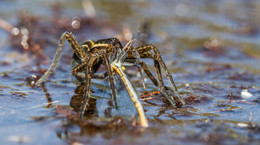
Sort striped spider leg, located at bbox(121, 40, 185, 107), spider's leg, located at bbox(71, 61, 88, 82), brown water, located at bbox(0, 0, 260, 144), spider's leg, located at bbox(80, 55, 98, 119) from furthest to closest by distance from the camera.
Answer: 1. spider's leg, located at bbox(71, 61, 88, 82)
2. striped spider leg, located at bbox(121, 40, 185, 107)
3. spider's leg, located at bbox(80, 55, 98, 119)
4. brown water, located at bbox(0, 0, 260, 144)

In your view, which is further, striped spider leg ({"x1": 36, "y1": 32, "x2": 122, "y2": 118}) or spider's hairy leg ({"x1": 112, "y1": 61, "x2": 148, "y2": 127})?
striped spider leg ({"x1": 36, "y1": 32, "x2": 122, "y2": 118})

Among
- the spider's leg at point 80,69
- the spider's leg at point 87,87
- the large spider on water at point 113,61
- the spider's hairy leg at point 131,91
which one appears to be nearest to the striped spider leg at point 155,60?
the large spider on water at point 113,61

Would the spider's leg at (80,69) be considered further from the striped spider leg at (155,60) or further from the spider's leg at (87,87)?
Result: the striped spider leg at (155,60)

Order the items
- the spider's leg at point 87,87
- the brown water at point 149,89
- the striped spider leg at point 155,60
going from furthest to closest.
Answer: the striped spider leg at point 155,60 → the spider's leg at point 87,87 → the brown water at point 149,89

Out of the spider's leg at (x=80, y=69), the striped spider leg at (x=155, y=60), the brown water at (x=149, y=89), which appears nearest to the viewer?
the brown water at (x=149, y=89)

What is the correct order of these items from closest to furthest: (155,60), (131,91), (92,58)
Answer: (131,91), (92,58), (155,60)

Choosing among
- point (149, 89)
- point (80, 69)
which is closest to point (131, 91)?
point (80, 69)

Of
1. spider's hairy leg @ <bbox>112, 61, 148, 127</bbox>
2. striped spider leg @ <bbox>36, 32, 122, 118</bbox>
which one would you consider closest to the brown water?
spider's hairy leg @ <bbox>112, 61, 148, 127</bbox>

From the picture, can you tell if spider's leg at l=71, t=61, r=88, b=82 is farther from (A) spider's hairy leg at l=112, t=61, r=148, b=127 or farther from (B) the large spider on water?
(A) spider's hairy leg at l=112, t=61, r=148, b=127

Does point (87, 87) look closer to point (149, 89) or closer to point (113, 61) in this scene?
point (113, 61)

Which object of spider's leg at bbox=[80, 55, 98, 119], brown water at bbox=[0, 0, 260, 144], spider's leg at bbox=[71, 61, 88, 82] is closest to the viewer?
brown water at bbox=[0, 0, 260, 144]
